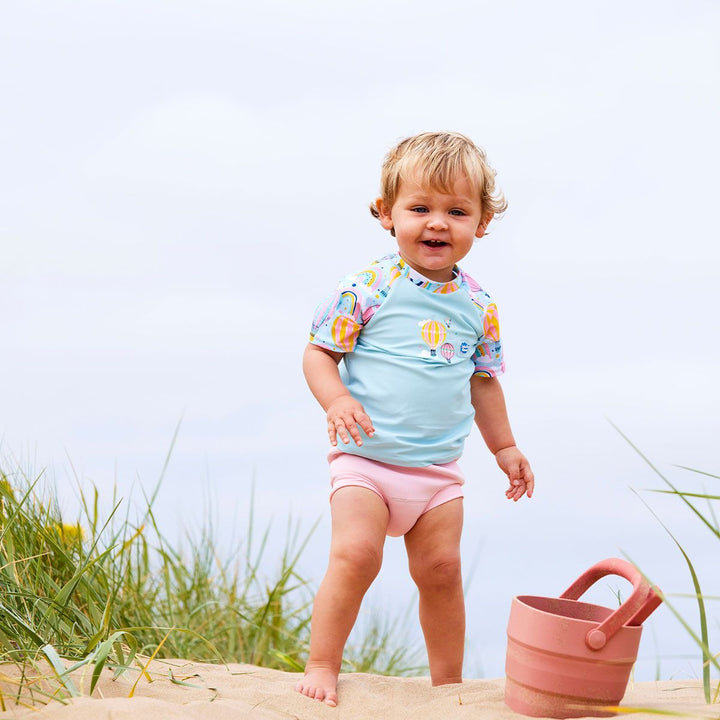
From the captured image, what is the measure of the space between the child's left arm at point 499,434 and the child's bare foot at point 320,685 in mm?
973

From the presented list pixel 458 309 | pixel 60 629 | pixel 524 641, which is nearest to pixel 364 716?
pixel 524 641

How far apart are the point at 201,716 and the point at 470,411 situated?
5.02ft

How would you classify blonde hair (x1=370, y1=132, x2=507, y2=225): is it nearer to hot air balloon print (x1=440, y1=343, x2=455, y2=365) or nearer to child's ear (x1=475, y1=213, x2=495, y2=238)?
child's ear (x1=475, y1=213, x2=495, y2=238)

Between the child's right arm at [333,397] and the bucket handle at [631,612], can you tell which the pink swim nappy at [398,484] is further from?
the bucket handle at [631,612]

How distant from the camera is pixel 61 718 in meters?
2.28

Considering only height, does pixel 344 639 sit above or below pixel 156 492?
below

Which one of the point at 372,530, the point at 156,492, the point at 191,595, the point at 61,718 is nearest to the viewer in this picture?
the point at 61,718

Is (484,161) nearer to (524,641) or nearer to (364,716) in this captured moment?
(524,641)

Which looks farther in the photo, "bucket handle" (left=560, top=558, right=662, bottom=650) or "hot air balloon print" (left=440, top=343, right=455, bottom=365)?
"hot air balloon print" (left=440, top=343, right=455, bottom=365)

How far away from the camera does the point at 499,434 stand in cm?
374

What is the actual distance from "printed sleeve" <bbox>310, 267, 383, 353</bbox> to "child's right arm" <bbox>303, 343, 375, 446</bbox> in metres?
0.05

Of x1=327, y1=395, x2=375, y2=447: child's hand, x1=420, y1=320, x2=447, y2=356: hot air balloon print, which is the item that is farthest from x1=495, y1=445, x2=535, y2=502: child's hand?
x1=327, y1=395, x2=375, y2=447: child's hand

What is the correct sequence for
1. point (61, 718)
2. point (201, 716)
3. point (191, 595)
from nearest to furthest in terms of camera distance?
point (61, 718), point (201, 716), point (191, 595)

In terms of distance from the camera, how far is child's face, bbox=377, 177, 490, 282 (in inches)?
136
